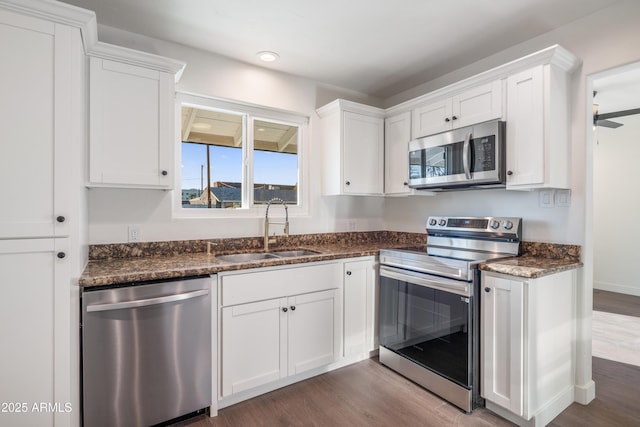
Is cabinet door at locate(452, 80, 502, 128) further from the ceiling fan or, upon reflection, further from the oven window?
the ceiling fan

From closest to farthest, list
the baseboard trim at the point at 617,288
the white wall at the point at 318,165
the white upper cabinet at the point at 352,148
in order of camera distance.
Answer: the white wall at the point at 318,165 → the white upper cabinet at the point at 352,148 → the baseboard trim at the point at 617,288

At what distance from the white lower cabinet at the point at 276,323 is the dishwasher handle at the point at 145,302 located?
0.56 ft

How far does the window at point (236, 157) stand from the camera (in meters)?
2.65

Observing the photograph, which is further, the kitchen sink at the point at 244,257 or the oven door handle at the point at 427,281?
the kitchen sink at the point at 244,257

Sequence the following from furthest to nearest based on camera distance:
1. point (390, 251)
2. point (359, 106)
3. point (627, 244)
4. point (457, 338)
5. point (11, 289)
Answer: point (627, 244)
point (359, 106)
point (390, 251)
point (457, 338)
point (11, 289)

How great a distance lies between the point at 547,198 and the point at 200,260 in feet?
7.85

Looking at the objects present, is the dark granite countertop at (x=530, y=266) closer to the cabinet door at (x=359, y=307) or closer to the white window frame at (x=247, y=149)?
the cabinet door at (x=359, y=307)

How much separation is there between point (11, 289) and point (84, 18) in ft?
4.32

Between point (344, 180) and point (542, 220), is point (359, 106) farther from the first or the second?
point (542, 220)

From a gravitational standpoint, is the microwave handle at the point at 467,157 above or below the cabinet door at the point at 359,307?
above

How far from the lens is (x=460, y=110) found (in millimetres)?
2500

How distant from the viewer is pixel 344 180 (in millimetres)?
2988

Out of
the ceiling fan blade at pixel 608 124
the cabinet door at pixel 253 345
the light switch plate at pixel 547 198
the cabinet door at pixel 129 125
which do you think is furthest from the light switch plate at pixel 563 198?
the ceiling fan blade at pixel 608 124

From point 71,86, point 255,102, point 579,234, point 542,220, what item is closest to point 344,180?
point 255,102
